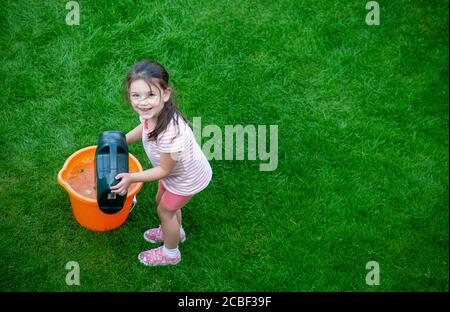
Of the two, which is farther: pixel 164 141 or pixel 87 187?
pixel 87 187

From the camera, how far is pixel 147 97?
8.13ft

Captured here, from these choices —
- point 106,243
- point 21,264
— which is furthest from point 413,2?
point 21,264

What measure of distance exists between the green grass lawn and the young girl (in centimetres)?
56

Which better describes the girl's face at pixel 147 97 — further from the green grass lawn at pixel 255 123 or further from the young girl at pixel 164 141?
the green grass lawn at pixel 255 123

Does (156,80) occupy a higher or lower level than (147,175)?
higher

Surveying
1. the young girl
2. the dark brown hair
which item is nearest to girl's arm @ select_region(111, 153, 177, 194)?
the young girl

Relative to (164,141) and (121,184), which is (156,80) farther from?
(121,184)

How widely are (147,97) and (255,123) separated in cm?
134

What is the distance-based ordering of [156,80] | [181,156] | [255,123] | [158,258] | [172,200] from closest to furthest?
[156,80] < [181,156] < [172,200] < [158,258] < [255,123]

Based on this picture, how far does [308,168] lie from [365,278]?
2.57ft

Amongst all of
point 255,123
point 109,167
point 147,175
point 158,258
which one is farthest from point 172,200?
point 255,123

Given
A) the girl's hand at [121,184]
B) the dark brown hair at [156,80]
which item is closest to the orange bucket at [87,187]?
the girl's hand at [121,184]

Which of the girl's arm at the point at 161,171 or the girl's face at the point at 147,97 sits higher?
the girl's face at the point at 147,97

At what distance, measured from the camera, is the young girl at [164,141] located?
248 cm
